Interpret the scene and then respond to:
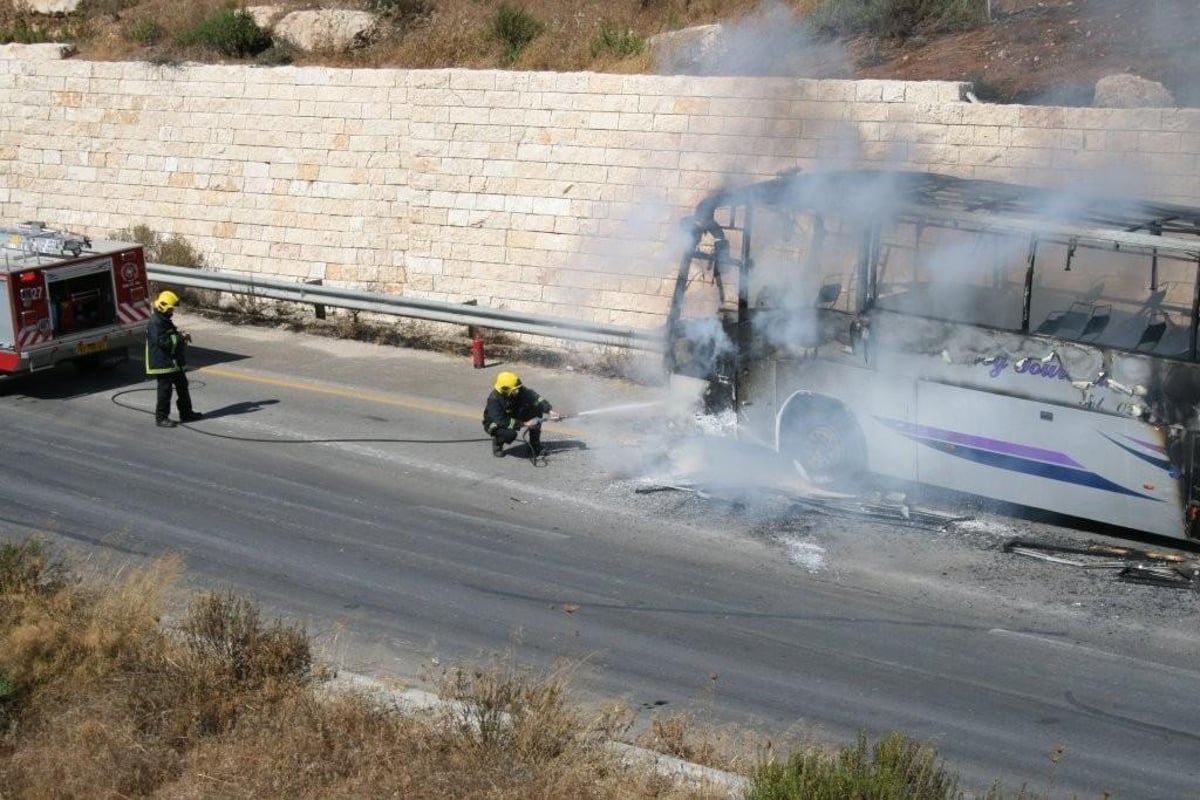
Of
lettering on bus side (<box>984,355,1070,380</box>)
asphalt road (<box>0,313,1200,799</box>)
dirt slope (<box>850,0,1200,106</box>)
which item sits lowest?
asphalt road (<box>0,313,1200,799</box>)

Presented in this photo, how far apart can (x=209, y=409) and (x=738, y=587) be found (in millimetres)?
7494

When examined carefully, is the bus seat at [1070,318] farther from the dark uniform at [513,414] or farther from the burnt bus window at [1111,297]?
the dark uniform at [513,414]

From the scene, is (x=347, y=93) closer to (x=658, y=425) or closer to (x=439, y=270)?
(x=439, y=270)

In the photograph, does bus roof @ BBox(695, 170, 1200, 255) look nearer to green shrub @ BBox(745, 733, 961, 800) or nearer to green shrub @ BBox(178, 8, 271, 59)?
green shrub @ BBox(745, 733, 961, 800)

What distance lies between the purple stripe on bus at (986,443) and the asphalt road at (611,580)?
822 millimetres

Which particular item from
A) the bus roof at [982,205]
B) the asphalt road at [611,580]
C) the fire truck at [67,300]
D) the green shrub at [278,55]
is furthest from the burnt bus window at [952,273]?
the green shrub at [278,55]

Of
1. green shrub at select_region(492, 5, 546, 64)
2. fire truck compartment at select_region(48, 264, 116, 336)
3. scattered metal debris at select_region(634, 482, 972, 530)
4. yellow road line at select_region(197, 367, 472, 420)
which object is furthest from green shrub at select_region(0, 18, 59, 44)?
Answer: scattered metal debris at select_region(634, 482, 972, 530)

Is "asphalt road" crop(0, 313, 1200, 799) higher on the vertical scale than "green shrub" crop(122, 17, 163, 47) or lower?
lower

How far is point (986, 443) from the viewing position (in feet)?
38.4

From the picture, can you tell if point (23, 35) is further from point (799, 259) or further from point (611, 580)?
point (611, 580)

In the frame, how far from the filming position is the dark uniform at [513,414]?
13867 millimetres

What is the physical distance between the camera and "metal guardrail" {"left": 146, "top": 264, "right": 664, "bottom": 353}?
1661 centimetres

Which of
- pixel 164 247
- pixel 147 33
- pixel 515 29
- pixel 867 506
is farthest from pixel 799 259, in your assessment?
pixel 147 33

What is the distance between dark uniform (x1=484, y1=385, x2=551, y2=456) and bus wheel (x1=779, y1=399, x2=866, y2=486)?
2350 millimetres
